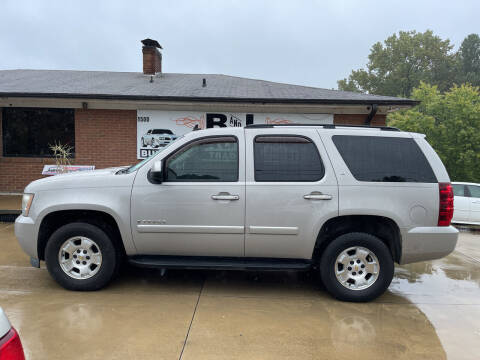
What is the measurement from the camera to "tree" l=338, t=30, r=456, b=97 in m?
50.9

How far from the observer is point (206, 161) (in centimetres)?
426

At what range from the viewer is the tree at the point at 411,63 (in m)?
50.9

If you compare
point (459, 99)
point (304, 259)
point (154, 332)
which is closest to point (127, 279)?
point (154, 332)

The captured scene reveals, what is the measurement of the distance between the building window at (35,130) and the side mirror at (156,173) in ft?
27.8

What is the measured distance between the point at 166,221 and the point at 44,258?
162 centimetres

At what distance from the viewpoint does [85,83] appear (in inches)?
492

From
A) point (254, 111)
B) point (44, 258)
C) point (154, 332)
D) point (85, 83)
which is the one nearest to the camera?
point (154, 332)

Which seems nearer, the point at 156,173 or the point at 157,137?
the point at 156,173

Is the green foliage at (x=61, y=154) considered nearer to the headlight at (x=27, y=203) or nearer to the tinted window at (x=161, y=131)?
the tinted window at (x=161, y=131)

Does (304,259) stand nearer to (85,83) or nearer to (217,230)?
(217,230)

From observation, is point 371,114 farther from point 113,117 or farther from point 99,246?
point 99,246

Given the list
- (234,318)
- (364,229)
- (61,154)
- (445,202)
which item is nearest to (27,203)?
(234,318)

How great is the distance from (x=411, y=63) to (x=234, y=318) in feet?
187

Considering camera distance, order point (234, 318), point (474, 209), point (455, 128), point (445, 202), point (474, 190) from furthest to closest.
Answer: point (455, 128) < point (474, 190) < point (474, 209) < point (445, 202) < point (234, 318)
